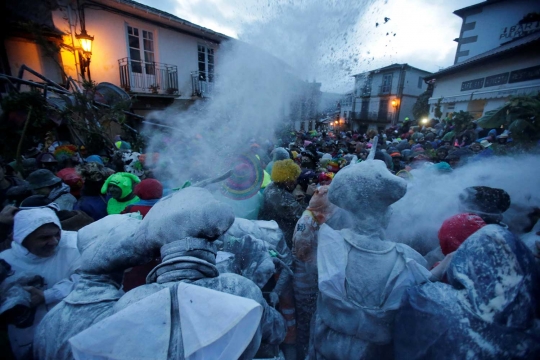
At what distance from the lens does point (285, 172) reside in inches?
113

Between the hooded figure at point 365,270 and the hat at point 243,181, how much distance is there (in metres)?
1.66

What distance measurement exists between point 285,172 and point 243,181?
22.6 inches

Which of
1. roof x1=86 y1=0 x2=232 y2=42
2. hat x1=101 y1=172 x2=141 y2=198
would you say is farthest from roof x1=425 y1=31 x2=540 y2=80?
hat x1=101 y1=172 x2=141 y2=198

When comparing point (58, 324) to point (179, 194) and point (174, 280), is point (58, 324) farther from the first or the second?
point (179, 194)

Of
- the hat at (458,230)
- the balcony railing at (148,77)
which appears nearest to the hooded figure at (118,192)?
the hat at (458,230)

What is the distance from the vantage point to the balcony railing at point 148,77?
1030 centimetres

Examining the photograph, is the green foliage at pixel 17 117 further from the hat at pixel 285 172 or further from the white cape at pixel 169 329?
the white cape at pixel 169 329

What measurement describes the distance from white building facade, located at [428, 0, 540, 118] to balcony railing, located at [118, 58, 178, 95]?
554 inches

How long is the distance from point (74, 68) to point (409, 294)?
11809mm

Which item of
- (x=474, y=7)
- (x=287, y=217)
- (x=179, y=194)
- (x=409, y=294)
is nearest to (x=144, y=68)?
(x=287, y=217)

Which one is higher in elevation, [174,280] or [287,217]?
[174,280]

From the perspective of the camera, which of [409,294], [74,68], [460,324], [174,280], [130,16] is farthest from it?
[130,16]

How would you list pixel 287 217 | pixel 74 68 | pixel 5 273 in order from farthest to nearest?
pixel 74 68 → pixel 287 217 → pixel 5 273

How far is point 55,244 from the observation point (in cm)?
179
